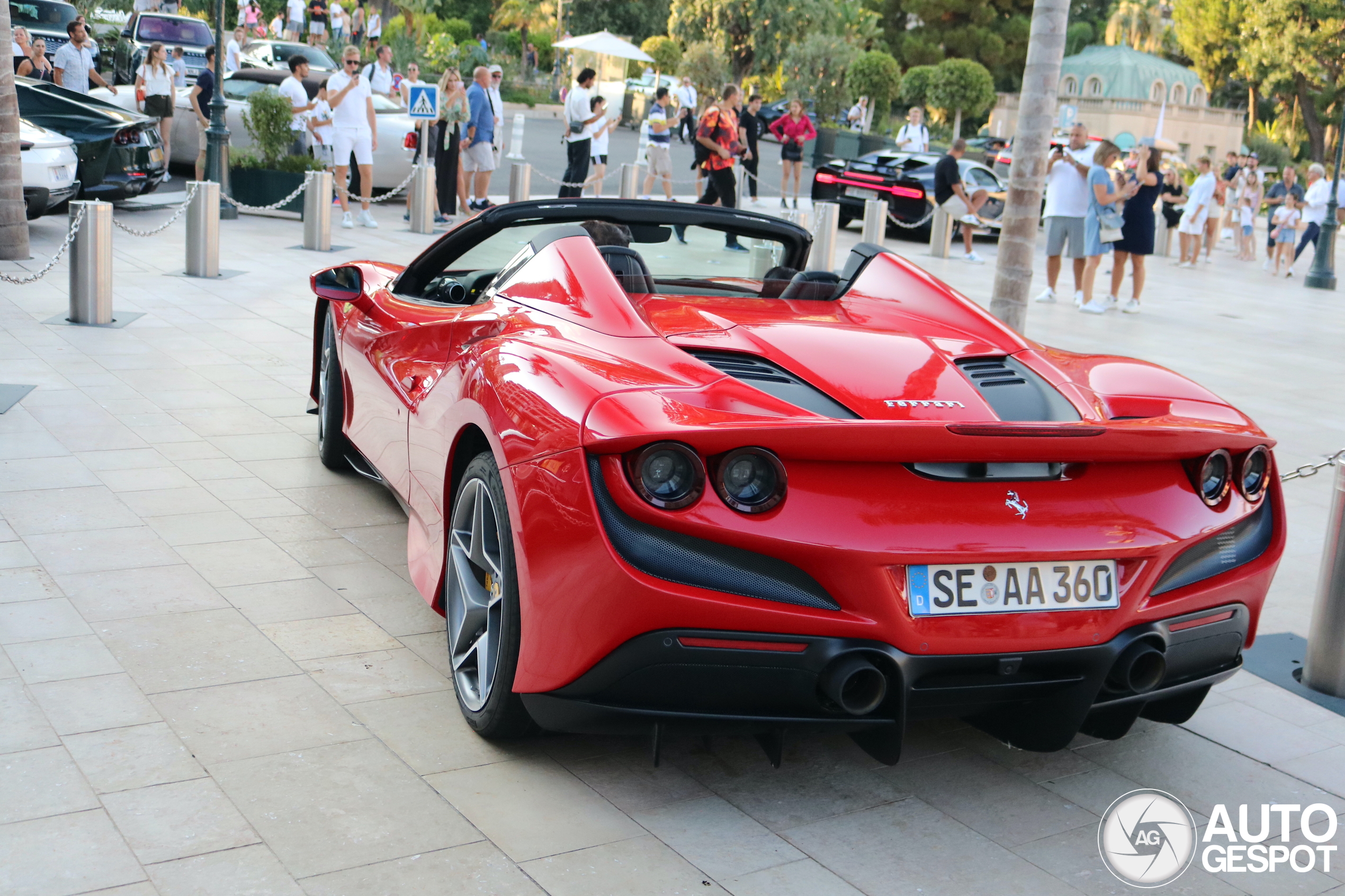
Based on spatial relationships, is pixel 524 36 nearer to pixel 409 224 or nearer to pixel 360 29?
pixel 360 29

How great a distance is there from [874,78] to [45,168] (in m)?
33.6

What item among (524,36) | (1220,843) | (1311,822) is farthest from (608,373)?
(524,36)

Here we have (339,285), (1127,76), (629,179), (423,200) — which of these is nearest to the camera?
(339,285)

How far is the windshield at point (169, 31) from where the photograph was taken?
26.2 metres

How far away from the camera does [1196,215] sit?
2136 cm

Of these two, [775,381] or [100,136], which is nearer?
[775,381]

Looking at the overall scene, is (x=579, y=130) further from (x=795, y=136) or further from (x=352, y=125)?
(x=795, y=136)

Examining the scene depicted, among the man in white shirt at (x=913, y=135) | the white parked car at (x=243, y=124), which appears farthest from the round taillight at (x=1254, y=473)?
the man in white shirt at (x=913, y=135)

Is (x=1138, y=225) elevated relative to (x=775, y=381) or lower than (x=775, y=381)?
elevated

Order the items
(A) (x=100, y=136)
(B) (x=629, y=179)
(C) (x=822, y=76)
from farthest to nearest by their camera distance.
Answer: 1. (C) (x=822, y=76)
2. (B) (x=629, y=179)
3. (A) (x=100, y=136)

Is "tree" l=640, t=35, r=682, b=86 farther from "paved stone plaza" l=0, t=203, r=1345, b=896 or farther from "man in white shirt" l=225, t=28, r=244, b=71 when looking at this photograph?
"paved stone plaza" l=0, t=203, r=1345, b=896

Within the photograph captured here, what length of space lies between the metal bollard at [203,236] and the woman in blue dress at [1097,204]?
28.7 feet

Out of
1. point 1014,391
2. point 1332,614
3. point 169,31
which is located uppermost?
point 169,31

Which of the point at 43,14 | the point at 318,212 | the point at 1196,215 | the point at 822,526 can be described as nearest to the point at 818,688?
the point at 822,526
